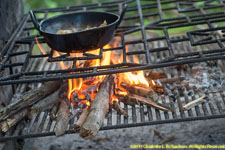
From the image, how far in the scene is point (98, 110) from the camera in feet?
6.94

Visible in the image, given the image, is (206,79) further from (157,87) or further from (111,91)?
(111,91)

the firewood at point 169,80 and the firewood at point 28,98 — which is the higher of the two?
the firewood at point 169,80

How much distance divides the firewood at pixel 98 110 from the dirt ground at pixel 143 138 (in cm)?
65

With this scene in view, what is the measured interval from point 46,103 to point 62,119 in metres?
0.28

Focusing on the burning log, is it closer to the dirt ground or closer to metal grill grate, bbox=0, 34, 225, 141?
metal grill grate, bbox=0, 34, 225, 141

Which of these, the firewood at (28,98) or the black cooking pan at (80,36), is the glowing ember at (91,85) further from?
the black cooking pan at (80,36)

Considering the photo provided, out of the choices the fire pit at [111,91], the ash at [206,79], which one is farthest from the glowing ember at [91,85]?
the ash at [206,79]

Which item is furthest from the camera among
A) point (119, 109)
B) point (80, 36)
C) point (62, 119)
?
point (119, 109)

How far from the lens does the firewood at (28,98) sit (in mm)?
2173

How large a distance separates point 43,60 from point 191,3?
1921 millimetres

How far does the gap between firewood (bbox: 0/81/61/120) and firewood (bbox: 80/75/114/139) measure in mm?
454

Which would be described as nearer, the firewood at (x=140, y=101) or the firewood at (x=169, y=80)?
the firewood at (x=140, y=101)

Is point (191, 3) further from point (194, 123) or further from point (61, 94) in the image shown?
point (61, 94)

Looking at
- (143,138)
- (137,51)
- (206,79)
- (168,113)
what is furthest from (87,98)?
(206,79)
